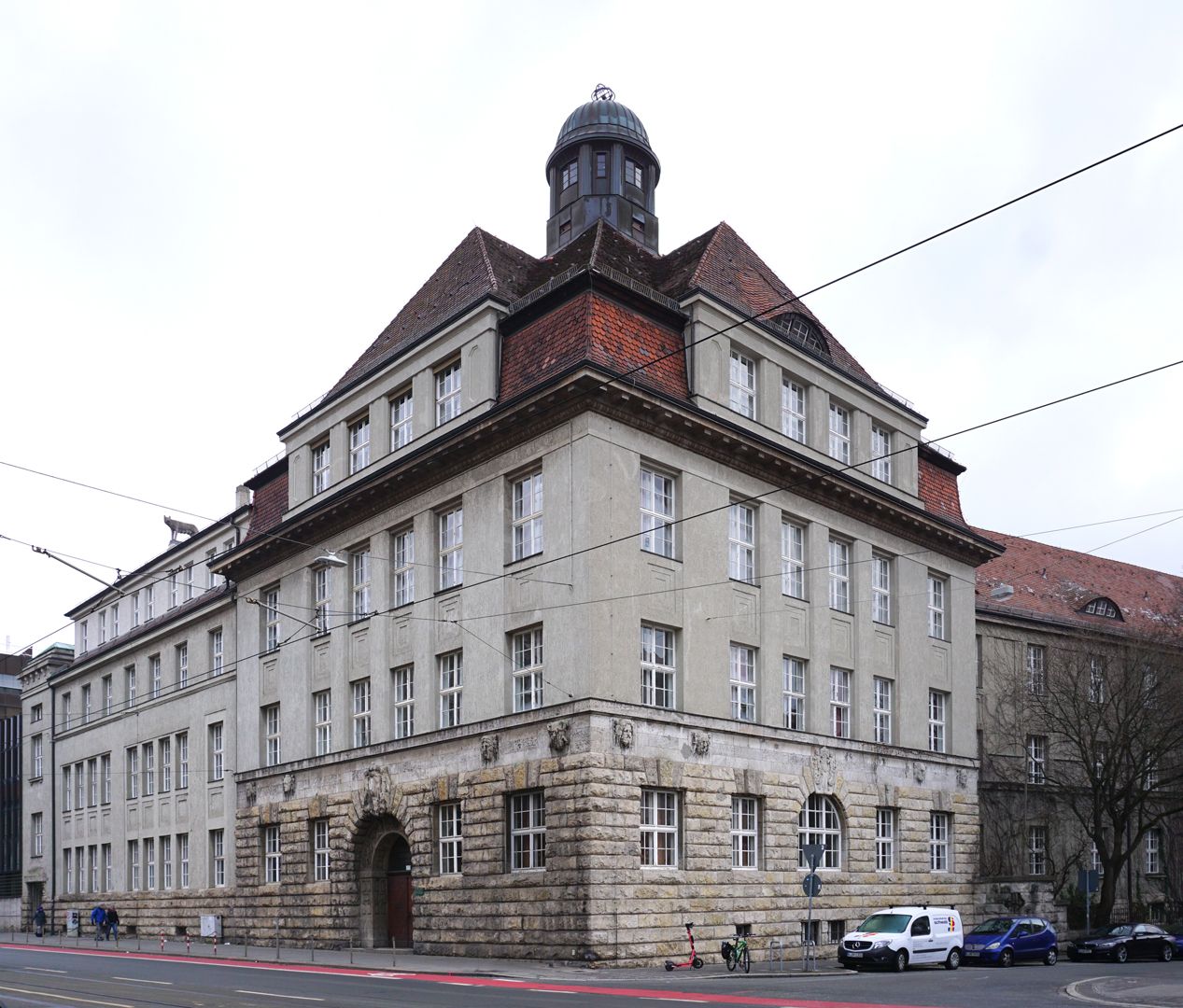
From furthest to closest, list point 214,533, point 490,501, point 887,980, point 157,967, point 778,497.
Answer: point 214,533, point 778,497, point 490,501, point 157,967, point 887,980

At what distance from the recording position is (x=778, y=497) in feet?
123

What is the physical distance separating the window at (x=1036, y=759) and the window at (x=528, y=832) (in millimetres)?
23964

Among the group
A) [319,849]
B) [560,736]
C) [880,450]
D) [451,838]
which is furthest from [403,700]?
[880,450]

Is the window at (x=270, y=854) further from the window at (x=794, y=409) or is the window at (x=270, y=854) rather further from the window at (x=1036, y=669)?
the window at (x=1036, y=669)

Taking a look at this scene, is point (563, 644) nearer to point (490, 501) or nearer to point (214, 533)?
point (490, 501)

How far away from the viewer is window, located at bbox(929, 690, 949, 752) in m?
42.7

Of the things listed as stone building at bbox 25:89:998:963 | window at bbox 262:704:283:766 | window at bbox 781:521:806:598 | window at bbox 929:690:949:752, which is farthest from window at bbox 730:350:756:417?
window at bbox 262:704:283:766

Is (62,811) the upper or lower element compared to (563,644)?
lower

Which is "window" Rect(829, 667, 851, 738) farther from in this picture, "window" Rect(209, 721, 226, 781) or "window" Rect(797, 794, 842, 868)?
"window" Rect(209, 721, 226, 781)

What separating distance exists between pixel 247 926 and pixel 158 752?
11.9 meters

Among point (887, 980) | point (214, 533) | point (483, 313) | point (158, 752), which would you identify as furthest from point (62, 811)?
point (887, 980)

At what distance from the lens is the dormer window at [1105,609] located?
2226 inches

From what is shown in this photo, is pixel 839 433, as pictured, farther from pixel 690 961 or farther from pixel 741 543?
pixel 690 961

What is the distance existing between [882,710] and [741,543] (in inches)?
316
